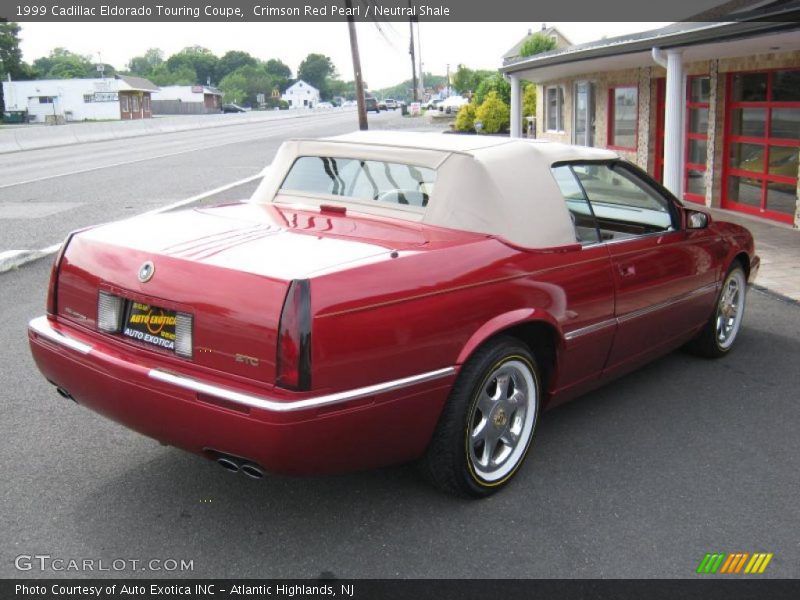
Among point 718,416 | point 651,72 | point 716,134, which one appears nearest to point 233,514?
point 718,416

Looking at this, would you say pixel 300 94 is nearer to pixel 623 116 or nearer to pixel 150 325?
pixel 623 116

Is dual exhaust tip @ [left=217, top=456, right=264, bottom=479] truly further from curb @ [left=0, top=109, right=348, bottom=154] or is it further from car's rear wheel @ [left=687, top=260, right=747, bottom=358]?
curb @ [left=0, top=109, right=348, bottom=154]

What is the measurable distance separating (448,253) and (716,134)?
11.4 meters

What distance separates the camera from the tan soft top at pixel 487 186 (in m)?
3.92

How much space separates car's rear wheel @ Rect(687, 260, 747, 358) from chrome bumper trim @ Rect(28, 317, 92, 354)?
3905 millimetres

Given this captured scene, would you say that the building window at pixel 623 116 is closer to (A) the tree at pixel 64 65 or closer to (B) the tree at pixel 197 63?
(A) the tree at pixel 64 65

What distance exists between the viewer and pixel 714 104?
13539 mm

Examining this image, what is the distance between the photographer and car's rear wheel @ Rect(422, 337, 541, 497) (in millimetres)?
3523

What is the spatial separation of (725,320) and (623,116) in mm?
13056

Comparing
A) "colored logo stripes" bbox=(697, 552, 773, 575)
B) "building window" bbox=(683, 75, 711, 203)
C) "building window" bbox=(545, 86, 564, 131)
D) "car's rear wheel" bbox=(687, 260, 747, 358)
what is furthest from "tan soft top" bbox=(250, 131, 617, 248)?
"building window" bbox=(545, 86, 564, 131)

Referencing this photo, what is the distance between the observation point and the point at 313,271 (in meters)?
3.13

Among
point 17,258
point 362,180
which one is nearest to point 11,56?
point 17,258
